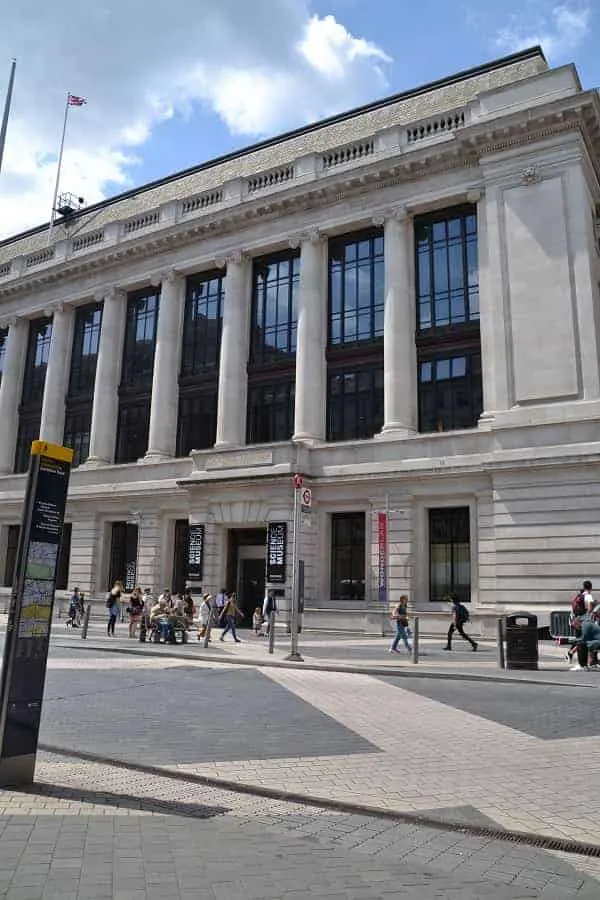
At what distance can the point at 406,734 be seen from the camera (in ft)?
29.2

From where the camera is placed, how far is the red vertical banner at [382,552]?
87.3ft

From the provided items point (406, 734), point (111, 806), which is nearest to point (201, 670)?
point (406, 734)

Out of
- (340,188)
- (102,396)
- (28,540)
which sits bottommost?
(28,540)

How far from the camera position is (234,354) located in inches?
1302

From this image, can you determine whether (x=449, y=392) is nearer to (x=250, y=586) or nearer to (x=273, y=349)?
(x=273, y=349)

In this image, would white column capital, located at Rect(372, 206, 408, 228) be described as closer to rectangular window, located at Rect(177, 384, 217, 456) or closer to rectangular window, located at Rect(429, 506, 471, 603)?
rectangular window, located at Rect(177, 384, 217, 456)

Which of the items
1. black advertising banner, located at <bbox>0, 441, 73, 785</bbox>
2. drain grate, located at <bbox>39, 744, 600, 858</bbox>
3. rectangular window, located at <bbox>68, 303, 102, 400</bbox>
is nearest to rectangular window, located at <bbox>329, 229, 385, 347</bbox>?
rectangular window, located at <bbox>68, 303, 102, 400</bbox>

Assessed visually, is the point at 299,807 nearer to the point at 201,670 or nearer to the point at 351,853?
the point at 351,853

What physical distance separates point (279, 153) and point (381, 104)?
5.93 metres

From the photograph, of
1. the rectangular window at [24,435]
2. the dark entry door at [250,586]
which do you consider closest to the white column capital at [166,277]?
the rectangular window at [24,435]

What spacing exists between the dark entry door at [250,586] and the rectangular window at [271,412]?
5.60 m

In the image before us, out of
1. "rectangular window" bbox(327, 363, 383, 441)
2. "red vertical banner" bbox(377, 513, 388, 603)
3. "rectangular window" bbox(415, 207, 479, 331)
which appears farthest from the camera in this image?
"rectangular window" bbox(327, 363, 383, 441)

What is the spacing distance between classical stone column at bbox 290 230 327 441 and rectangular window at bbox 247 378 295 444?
52.1 inches

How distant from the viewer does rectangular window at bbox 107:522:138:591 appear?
3422 centimetres
